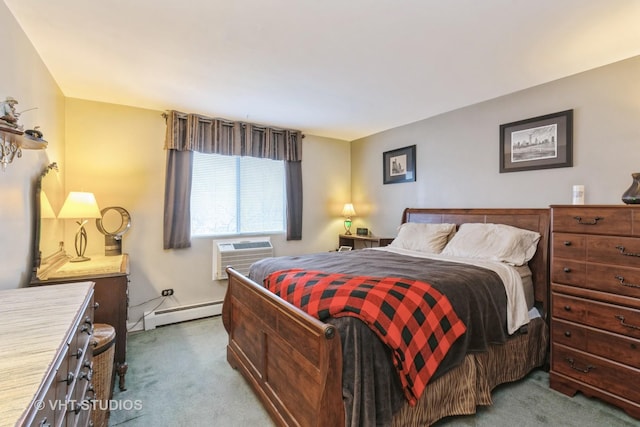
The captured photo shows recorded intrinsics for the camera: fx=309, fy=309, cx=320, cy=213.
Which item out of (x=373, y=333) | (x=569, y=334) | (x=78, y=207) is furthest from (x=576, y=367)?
(x=78, y=207)

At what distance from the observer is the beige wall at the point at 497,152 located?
2393 mm

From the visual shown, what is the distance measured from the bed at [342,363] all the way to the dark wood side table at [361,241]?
158 centimetres

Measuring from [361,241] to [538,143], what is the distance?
8.18ft

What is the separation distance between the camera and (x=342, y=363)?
1.39 meters

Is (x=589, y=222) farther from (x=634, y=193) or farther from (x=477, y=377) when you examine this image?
(x=477, y=377)

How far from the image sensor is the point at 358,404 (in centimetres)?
138

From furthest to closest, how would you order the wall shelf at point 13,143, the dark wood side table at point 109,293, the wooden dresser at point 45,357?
the dark wood side table at point 109,293 → the wall shelf at point 13,143 → the wooden dresser at point 45,357

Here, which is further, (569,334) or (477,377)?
(569,334)

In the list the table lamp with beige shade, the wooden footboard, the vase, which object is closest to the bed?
the wooden footboard

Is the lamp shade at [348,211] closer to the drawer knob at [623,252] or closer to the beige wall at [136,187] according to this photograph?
the beige wall at [136,187]

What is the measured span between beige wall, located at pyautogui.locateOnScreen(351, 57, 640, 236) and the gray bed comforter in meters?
1.19

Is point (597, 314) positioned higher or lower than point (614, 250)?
lower

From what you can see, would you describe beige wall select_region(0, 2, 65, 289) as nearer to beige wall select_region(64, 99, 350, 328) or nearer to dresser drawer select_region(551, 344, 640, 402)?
beige wall select_region(64, 99, 350, 328)

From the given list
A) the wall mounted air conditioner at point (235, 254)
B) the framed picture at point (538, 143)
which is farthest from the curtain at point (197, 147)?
the framed picture at point (538, 143)
